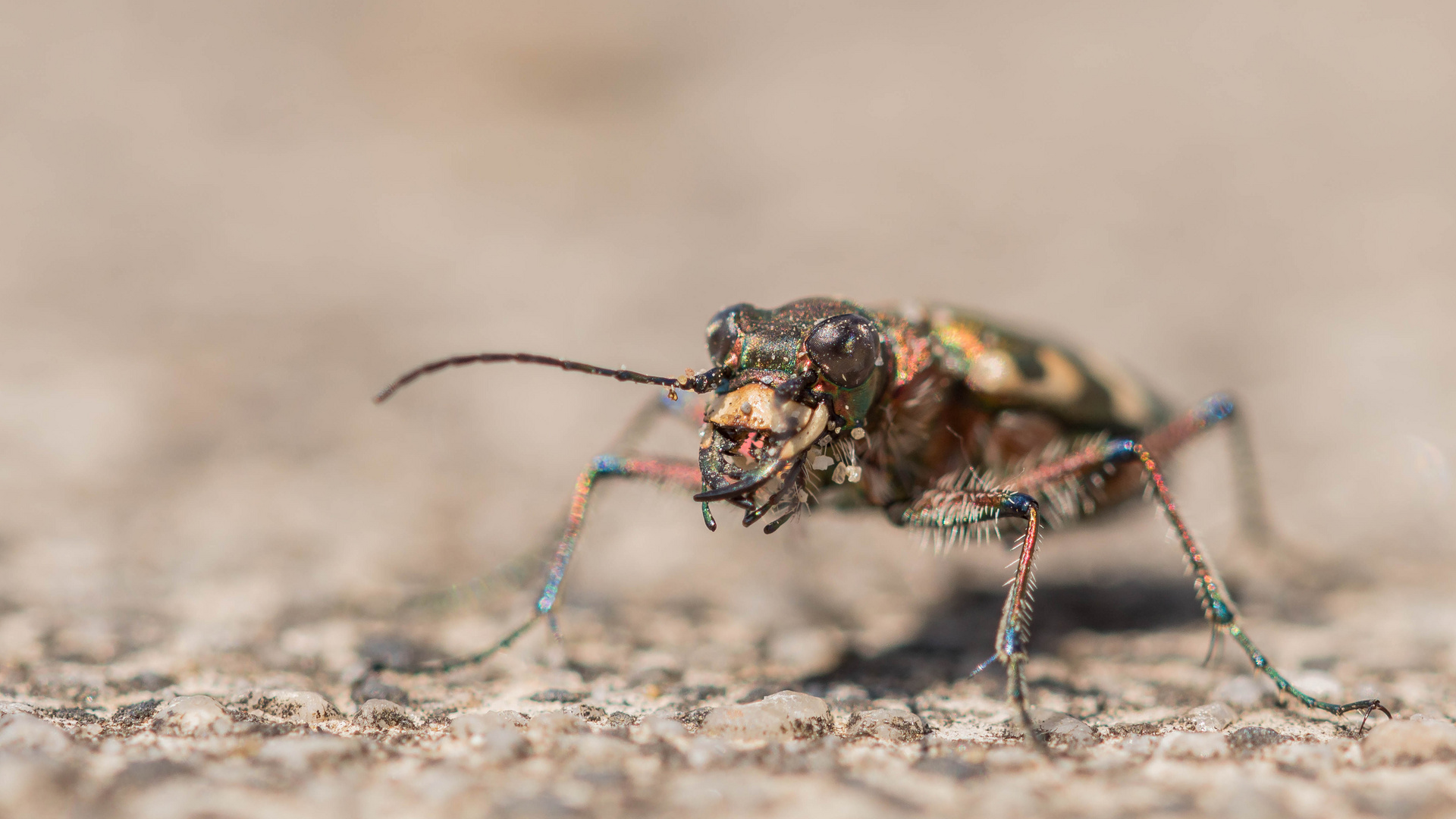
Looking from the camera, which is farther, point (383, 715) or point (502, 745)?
point (383, 715)

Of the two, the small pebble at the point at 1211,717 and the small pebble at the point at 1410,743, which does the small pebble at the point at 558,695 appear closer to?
the small pebble at the point at 1211,717

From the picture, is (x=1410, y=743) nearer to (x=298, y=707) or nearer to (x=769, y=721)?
(x=769, y=721)

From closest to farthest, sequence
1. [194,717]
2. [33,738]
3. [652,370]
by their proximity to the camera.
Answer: [33,738]
[194,717]
[652,370]

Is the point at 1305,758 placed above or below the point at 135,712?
below

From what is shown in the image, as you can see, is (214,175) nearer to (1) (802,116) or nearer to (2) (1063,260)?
(1) (802,116)

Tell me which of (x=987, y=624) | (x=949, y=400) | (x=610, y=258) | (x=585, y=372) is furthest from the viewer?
(x=610, y=258)

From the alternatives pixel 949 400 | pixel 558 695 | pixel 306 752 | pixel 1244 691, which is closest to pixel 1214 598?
pixel 1244 691

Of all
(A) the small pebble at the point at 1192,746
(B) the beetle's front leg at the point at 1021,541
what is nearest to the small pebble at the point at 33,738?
(B) the beetle's front leg at the point at 1021,541

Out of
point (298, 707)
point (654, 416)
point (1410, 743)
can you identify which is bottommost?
point (1410, 743)

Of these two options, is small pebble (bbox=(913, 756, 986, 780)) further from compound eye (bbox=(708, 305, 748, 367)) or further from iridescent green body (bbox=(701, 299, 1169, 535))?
compound eye (bbox=(708, 305, 748, 367))
